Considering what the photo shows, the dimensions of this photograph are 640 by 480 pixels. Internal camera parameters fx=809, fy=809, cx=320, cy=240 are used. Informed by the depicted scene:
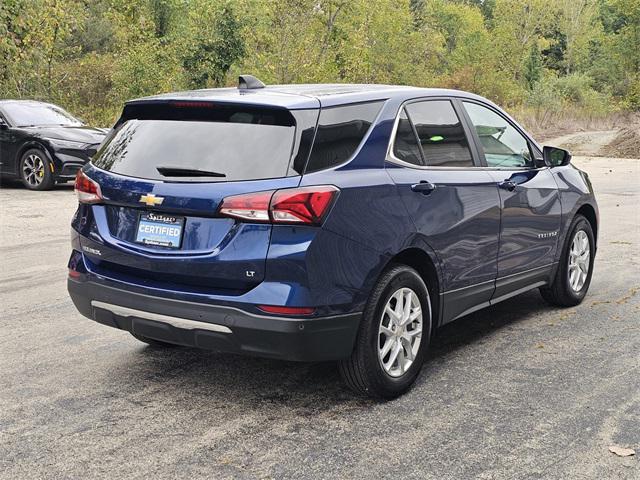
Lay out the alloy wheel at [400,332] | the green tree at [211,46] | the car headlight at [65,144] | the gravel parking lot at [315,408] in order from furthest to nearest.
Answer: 1. the green tree at [211,46]
2. the car headlight at [65,144]
3. the alloy wheel at [400,332]
4. the gravel parking lot at [315,408]

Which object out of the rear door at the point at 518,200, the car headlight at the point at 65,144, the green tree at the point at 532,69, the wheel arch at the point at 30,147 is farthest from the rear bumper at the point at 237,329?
the green tree at the point at 532,69

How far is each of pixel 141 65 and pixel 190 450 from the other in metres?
27.7

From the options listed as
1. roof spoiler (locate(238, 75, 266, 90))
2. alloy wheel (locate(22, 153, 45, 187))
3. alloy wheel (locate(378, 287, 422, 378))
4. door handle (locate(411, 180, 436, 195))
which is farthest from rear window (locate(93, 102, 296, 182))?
alloy wheel (locate(22, 153, 45, 187))

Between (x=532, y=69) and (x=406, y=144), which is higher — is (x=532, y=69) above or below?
below

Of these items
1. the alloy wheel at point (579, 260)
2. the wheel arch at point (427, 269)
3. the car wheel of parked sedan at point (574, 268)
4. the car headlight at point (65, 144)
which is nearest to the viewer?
the wheel arch at point (427, 269)

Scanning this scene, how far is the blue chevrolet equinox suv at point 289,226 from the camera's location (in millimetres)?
3994

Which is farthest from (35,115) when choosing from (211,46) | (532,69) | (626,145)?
(532,69)

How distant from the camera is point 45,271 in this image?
7934 mm

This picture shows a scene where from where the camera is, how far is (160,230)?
4238 millimetres

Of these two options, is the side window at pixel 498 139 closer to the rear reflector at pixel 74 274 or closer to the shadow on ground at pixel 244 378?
the shadow on ground at pixel 244 378

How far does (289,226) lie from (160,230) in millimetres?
742

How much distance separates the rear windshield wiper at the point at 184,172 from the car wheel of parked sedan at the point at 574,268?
3446 millimetres

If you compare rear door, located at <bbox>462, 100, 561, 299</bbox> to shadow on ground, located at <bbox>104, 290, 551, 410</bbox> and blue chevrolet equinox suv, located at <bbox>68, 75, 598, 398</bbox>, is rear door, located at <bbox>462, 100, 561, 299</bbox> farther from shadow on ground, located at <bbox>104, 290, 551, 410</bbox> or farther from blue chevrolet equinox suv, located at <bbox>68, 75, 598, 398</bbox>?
shadow on ground, located at <bbox>104, 290, 551, 410</bbox>

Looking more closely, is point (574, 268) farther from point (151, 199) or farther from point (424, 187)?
point (151, 199)
